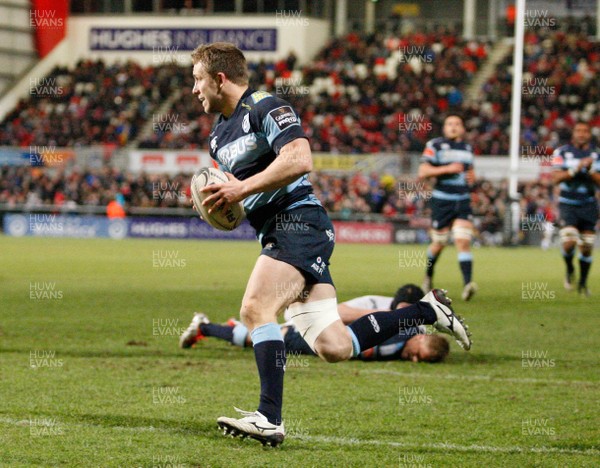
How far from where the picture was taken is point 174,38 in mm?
46344

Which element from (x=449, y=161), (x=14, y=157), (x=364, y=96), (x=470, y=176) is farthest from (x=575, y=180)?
(x=14, y=157)

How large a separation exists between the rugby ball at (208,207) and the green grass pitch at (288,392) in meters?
1.19

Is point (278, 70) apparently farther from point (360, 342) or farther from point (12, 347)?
point (360, 342)

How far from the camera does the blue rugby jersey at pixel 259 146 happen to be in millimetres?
5625

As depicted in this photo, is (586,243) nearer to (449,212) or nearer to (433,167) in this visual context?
(449,212)

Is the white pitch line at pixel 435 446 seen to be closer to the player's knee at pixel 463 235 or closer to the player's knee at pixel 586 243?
the player's knee at pixel 463 235

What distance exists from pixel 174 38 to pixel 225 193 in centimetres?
4222

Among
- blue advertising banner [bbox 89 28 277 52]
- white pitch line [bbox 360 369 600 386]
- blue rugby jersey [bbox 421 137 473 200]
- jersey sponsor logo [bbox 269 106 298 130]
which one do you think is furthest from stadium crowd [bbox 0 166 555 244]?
jersey sponsor logo [bbox 269 106 298 130]

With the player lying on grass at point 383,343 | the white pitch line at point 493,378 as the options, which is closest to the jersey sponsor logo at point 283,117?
the player lying on grass at point 383,343

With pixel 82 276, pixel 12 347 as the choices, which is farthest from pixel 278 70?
pixel 12 347

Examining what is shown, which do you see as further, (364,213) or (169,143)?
(169,143)

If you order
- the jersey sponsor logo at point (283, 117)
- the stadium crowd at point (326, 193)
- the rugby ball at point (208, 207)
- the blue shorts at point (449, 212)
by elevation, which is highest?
the jersey sponsor logo at point (283, 117)

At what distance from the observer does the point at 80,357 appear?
8.62 meters

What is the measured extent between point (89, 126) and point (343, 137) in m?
11.2
